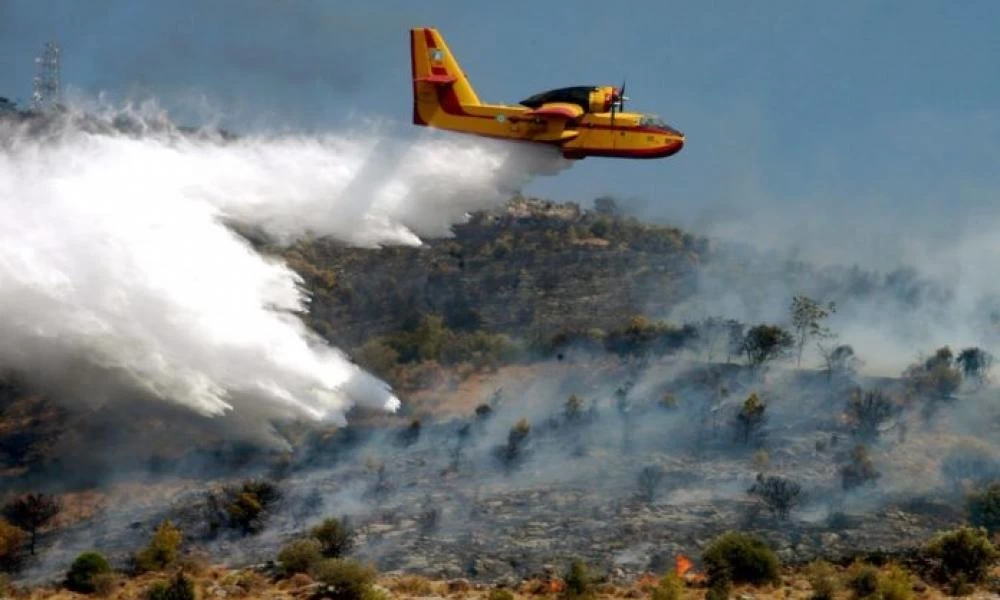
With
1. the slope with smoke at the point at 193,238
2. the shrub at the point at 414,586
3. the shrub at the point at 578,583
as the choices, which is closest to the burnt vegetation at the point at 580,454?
the shrub at the point at 578,583

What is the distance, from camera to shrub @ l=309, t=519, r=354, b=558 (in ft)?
140

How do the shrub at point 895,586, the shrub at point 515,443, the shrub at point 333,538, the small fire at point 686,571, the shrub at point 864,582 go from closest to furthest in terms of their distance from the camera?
the shrub at point 895,586 → the shrub at point 864,582 → the small fire at point 686,571 → the shrub at point 333,538 → the shrub at point 515,443

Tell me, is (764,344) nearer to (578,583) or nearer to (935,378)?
(935,378)

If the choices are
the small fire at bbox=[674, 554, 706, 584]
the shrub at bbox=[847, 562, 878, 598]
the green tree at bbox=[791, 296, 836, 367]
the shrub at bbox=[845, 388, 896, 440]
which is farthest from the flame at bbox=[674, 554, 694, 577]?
the green tree at bbox=[791, 296, 836, 367]

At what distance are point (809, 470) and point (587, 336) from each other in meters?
23.1

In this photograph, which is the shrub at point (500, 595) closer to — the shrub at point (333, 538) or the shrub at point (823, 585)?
the shrub at point (333, 538)

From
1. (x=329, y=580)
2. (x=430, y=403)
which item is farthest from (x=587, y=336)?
(x=329, y=580)

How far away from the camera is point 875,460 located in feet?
173

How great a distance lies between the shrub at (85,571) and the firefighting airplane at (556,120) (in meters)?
20.1

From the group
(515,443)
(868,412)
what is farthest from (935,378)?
(515,443)

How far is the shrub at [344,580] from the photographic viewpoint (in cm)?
3850

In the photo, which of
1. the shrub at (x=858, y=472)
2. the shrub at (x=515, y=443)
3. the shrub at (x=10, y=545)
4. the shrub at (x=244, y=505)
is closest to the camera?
the shrub at (x=10, y=545)

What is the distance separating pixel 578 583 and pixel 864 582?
8.56 m

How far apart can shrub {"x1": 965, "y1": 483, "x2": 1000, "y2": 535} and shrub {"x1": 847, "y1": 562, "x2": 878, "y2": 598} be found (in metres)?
7.60
